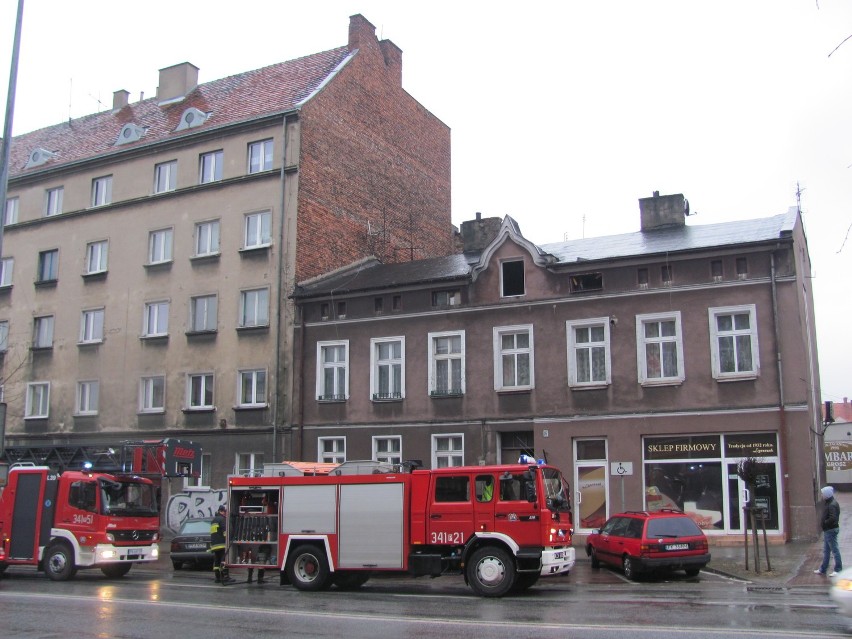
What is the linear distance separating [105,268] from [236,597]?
74.2 feet

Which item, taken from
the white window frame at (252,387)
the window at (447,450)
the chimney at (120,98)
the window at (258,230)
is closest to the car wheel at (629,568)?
the window at (447,450)

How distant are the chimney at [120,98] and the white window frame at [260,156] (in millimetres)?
13917

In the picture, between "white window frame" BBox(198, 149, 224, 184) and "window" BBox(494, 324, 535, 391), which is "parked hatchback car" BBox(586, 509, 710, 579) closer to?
"window" BBox(494, 324, 535, 391)

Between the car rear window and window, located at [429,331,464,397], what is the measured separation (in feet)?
32.6

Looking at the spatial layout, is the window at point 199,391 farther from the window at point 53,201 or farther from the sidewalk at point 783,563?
the sidewalk at point 783,563

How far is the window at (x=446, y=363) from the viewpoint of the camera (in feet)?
89.8

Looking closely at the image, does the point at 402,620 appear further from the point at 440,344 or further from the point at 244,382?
the point at 244,382

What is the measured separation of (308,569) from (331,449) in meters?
11.5

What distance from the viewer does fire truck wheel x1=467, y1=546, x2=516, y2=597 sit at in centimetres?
1569

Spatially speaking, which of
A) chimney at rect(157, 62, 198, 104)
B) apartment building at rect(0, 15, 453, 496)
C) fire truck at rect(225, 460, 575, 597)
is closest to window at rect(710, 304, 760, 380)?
fire truck at rect(225, 460, 575, 597)

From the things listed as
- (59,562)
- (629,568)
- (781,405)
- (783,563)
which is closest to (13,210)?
(59,562)

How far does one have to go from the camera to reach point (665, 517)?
1839 centimetres

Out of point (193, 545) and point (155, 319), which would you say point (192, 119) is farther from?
point (193, 545)

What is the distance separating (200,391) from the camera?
32125 millimetres
